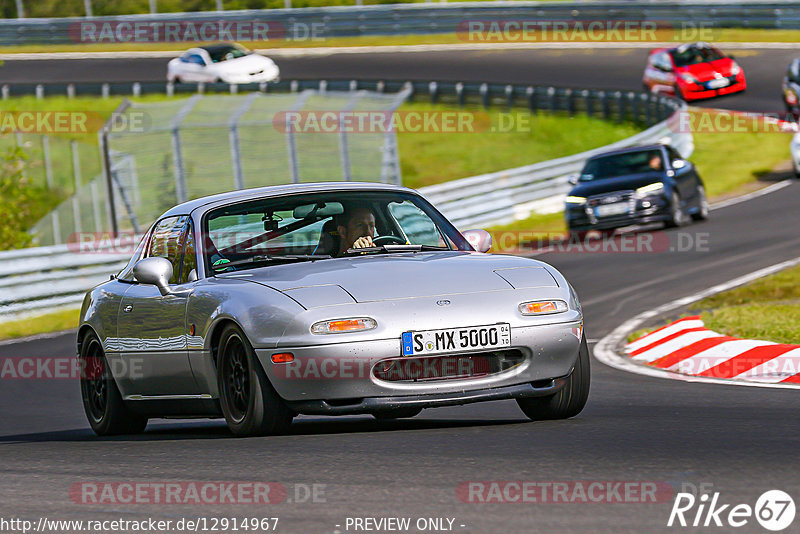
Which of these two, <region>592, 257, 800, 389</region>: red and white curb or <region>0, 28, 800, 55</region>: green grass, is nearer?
<region>592, 257, 800, 389</region>: red and white curb

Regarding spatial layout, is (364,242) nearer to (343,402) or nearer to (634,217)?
(343,402)

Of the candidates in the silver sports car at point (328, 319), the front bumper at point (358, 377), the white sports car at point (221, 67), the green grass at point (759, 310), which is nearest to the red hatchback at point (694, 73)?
the white sports car at point (221, 67)

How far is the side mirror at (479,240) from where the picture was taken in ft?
27.9

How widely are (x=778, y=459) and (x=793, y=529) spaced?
1322mm

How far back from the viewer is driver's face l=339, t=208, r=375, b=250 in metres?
8.16

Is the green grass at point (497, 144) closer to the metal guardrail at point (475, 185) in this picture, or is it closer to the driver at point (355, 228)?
the metal guardrail at point (475, 185)

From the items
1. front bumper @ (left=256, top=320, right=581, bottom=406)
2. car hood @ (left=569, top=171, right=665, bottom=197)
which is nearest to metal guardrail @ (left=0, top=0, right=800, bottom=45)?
car hood @ (left=569, top=171, right=665, bottom=197)

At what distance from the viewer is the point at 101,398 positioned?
30.0 ft

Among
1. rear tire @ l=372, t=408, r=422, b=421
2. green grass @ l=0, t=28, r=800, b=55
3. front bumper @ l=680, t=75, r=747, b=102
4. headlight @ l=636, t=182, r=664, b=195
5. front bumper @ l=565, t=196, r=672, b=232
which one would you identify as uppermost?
rear tire @ l=372, t=408, r=422, b=421

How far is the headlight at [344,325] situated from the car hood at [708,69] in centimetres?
3256

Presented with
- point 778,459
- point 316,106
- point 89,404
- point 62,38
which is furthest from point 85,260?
point 62,38

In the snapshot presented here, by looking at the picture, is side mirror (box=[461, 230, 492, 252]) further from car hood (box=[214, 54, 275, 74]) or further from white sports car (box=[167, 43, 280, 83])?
car hood (box=[214, 54, 275, 74])

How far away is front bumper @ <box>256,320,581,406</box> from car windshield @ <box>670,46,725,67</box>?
32563mm

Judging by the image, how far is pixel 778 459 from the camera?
5.84 metres
